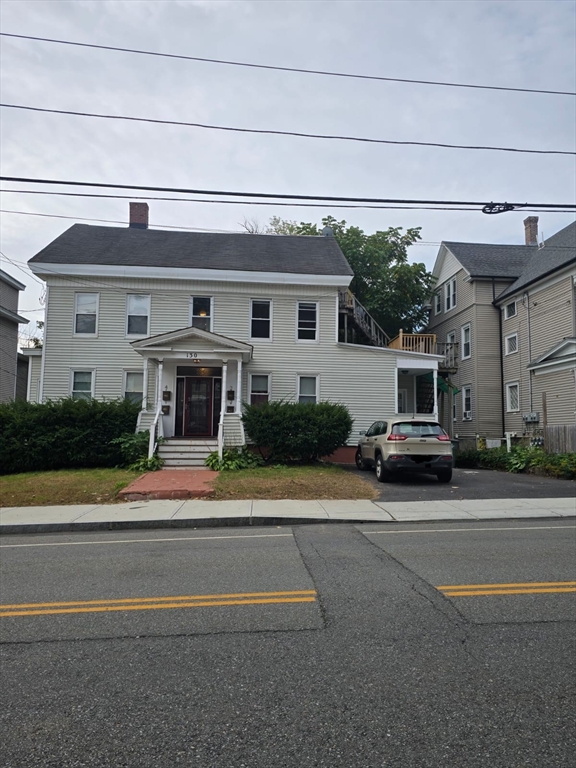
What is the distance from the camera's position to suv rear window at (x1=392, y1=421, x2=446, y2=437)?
1341 centimetres

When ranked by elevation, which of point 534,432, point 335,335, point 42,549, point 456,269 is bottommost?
point 42,549

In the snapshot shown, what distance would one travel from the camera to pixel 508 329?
26625 millimetres

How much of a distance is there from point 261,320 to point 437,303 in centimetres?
1550

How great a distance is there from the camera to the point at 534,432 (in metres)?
22.0

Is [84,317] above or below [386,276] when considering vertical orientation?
below

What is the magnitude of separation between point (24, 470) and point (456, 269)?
23687mm

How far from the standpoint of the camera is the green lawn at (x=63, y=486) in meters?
11.4

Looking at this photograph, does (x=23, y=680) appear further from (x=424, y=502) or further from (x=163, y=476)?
(x=163, y=476)

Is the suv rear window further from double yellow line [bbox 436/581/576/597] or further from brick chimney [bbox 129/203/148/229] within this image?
brick chimney [bbox 129/203/148/229]

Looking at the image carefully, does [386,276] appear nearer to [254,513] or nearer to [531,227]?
[531,227]

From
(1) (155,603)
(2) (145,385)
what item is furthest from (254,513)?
(2) (145,385)

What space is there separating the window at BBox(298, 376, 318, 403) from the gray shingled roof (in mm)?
4122

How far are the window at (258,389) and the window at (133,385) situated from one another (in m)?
4.20

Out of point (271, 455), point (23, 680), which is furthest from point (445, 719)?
point (271, 455)
